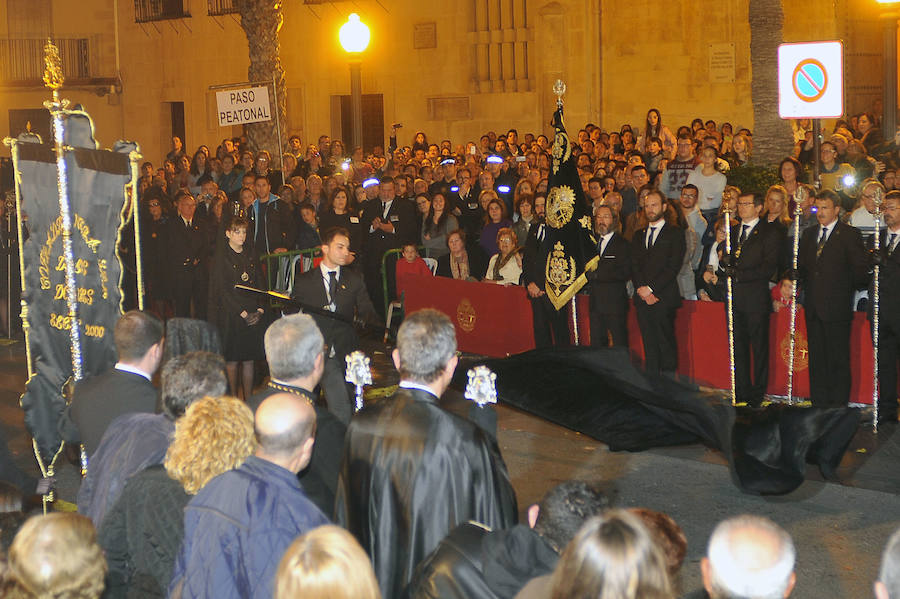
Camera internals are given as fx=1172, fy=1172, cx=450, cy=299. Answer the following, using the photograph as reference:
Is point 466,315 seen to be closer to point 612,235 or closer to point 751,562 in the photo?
point 612,235

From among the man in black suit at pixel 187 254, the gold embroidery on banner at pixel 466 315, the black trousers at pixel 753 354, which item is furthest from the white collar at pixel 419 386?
the man in black suit at pixel 187 254

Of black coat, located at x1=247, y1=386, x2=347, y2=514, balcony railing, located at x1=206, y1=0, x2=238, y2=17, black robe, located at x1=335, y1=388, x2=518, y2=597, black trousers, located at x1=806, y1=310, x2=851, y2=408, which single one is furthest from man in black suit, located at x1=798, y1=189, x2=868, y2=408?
balcony railing, located at x1=206, y1=0, x2=238, y2=17

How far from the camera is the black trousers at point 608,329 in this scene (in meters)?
12.0

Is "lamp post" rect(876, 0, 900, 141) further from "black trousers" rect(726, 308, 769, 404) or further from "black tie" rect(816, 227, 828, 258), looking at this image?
"black trousers" rect(726, 308, 769, 404)

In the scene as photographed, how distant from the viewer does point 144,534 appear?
4.78 m

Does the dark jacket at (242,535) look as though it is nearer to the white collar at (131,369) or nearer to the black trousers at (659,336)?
the white collar at (131,369)

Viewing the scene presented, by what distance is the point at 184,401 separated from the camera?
5227mm

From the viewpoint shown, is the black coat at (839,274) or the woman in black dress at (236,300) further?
the woman in black dress at (236,300)

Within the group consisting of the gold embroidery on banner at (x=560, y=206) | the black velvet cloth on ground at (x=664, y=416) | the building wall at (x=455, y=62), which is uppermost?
the building wall at (x=455, y=62)

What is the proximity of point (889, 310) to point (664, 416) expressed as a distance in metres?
2.57

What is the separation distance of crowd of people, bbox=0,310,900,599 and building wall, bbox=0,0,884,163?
19407mm

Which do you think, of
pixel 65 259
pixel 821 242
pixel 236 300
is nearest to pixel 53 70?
pixel 65 259

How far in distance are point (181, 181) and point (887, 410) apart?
49.3 feet

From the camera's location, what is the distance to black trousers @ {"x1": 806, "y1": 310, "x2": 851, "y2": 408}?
10.5 m
